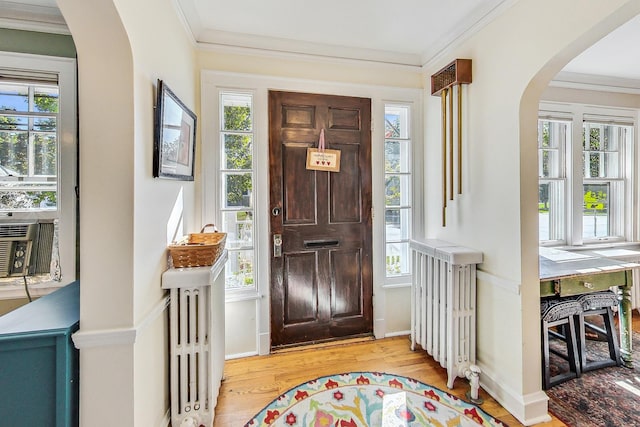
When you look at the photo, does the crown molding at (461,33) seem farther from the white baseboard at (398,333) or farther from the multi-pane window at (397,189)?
the white baseboard at (398,333)

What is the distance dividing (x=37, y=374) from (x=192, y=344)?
0.64m

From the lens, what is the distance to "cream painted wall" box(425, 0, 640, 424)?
1555 mm

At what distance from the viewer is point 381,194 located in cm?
261

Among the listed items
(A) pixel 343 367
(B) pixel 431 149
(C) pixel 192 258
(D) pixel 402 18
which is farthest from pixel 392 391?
(D) pixel 402 18

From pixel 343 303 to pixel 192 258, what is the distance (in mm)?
1453

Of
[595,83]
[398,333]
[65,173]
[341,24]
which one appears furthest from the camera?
[595,83]

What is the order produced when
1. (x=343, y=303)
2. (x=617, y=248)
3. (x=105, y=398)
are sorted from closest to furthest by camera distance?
(x=105, y=398)
(x=343, y=303)
(x=617, y=248)

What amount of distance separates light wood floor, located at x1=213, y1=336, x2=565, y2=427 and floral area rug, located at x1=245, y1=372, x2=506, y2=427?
0.08 metres

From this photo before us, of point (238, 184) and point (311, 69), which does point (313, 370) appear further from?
point (311, 69)

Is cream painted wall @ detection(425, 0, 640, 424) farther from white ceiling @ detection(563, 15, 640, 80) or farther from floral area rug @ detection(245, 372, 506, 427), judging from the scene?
white ceiling @ detection(563, 15, 640, 80)

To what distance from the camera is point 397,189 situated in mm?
2707

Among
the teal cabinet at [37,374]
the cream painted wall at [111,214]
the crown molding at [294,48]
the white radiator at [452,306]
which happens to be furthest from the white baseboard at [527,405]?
the crown molding at [294,48]

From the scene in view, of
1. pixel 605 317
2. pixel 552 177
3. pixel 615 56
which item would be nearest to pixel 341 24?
pixel 615 56

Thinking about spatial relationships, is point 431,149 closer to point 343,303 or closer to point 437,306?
point 437,306
